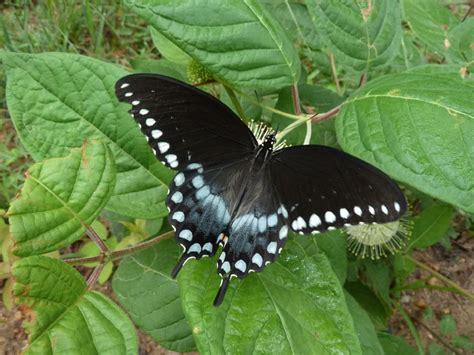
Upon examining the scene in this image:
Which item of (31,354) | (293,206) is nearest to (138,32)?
(293,206)

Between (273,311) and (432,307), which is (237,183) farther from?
(432,307)

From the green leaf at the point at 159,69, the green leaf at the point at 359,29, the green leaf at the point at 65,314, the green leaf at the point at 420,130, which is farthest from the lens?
the green leaf at the point at 159,69

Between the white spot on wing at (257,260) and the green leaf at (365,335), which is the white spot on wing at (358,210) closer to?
the white spot on wing at (257,260)

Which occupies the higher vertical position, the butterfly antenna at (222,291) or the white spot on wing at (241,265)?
the white spot on wing at (241,265)

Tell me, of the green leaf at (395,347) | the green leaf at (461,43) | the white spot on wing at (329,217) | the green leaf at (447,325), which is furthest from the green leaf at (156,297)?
the green leaf at (447,325)

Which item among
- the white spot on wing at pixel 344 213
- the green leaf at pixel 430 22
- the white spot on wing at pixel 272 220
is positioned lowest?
the white spot on wing at pixel 272 220

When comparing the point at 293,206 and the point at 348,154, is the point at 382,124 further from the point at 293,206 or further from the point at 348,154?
the point at 293,206

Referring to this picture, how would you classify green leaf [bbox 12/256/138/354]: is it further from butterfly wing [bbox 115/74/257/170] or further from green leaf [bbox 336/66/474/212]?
green leaf [bbox 336/66/474/212]
